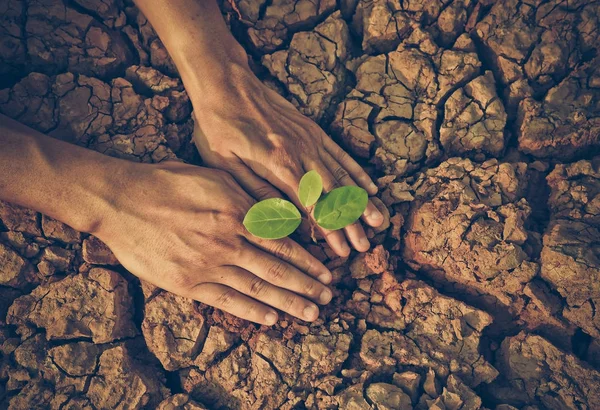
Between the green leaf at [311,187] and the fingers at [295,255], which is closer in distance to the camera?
the green leaf at [311,187]

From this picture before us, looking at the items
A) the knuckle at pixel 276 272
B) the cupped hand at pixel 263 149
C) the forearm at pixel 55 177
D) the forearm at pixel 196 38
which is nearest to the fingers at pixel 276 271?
the knuckle at pixel 276 272

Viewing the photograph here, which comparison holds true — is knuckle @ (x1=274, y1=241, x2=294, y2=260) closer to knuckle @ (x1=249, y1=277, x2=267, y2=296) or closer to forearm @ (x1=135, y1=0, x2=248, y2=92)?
knuckle @ (x1=249, y1=277, x2=267, y2=296)

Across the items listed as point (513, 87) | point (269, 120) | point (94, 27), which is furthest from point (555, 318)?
point (94, 27)

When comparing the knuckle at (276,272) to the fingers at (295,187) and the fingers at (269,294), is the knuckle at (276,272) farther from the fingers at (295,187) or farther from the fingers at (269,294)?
the fingers at (295,187)

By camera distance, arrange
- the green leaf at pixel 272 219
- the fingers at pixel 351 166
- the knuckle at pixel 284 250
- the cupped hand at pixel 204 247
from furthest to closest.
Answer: the fingers at pixel 351 166 → the knuckle at pixel 284 250 → the cupped hand at pixel 204 247 → the green leaf at pixel 272 219

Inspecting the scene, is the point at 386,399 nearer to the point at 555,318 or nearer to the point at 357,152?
the point at 555,318

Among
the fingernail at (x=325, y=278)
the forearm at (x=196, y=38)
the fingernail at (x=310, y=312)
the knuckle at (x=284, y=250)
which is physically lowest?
the fingernail at (x=310, y=312)

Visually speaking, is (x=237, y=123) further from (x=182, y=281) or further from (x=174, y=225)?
(x=182, y=281)
